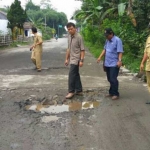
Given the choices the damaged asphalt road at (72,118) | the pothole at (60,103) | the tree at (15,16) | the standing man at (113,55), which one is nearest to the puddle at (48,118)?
the damaged asphalt road at (72,118)

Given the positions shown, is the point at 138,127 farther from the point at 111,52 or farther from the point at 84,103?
the point at 111,52

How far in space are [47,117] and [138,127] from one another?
65.9 inches

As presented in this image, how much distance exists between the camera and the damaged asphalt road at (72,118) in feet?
14.2

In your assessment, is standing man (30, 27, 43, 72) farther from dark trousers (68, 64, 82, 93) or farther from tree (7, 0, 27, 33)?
tree (7, 0, 27, 33)

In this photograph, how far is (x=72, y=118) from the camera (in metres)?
5.57

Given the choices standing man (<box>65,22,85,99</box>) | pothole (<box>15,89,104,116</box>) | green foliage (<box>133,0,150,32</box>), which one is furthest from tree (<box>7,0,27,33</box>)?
standing man (<box>65,22,85,99</box>)

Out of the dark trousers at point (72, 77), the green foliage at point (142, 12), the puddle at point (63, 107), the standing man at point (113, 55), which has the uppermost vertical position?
the green foliage at point (142, 12)

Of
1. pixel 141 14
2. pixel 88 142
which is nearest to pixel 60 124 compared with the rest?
pixel 88 142

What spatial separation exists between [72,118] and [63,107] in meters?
0.88

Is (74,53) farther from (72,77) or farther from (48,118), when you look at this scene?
(48,118)

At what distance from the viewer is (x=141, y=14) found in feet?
42.4

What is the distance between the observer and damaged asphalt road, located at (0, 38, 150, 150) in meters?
4.34

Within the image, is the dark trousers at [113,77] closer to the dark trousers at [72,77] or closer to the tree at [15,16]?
the dark trousers at [72,77]

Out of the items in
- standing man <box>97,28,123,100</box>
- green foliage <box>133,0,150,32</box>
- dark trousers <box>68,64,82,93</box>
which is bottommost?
dark trousers <box>68,64,82,93</box>
